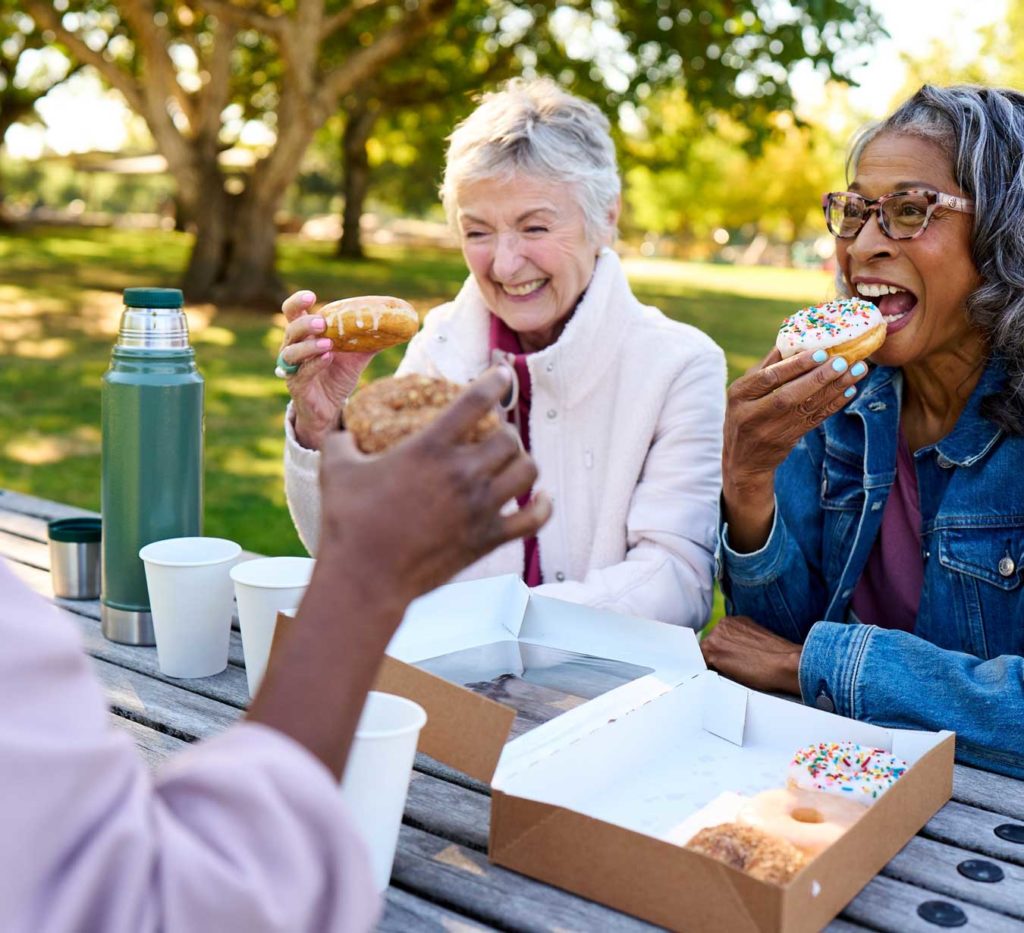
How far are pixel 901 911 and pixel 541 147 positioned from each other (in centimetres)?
210

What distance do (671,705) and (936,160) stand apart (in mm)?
1356

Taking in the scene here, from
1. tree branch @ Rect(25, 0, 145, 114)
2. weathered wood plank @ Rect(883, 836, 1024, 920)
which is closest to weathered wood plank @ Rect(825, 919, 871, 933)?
weathered wood plank @ Rect(883, 836, 1024, 920)

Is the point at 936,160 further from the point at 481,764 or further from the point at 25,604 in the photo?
the point at 25,604

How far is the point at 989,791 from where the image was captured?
178 cm

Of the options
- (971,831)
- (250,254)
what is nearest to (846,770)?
(971,831)

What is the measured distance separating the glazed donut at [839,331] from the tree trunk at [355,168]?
18.0 m

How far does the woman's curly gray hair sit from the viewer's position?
238 centimetres

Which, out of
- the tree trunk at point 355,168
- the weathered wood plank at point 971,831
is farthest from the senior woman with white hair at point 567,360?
the tree trunk at point 355,168

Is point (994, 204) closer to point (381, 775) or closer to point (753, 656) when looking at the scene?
point (753, 656)

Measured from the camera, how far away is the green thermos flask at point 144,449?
2158 mm

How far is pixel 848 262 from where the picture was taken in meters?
2.62

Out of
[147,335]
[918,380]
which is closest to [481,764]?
[147,335]

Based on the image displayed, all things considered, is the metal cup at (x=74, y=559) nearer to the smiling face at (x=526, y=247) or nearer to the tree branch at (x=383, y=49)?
the smiling face at (x=526, y=247)

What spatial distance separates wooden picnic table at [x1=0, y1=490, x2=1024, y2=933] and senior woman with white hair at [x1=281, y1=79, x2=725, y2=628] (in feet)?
2.83
